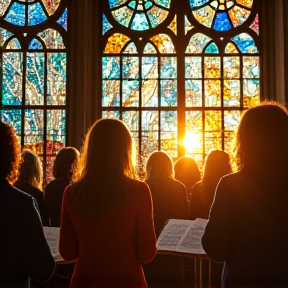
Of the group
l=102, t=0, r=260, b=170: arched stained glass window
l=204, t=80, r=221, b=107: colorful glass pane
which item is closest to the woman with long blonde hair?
l=102, t=0, r=260, b=170: arched stained glass window

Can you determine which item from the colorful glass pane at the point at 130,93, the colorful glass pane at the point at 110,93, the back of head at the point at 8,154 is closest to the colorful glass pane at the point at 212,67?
the colorful glass pane at the point at 130,93

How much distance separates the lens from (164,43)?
380 inches

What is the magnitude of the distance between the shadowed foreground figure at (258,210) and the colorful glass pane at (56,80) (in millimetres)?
7565

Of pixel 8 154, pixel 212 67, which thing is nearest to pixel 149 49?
pixel 212 67

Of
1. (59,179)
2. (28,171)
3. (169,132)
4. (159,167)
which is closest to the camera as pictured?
(28,171)

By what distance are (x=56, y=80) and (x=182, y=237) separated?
270 inches

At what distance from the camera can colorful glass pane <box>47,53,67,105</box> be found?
30.9 ft

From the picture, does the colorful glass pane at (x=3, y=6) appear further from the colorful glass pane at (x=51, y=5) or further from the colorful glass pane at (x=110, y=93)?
the colorful glass pane at (x=110, y=93)

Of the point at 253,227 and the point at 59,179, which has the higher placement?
the point at 59,179

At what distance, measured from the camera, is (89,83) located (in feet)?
30.0

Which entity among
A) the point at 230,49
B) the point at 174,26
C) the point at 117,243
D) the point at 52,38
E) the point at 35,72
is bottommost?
the point at 117,243

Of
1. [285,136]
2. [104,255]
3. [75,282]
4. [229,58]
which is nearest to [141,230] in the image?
[104,255]

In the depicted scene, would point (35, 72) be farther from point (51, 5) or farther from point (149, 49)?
point (149, 49)

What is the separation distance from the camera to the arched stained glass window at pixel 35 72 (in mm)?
9375
